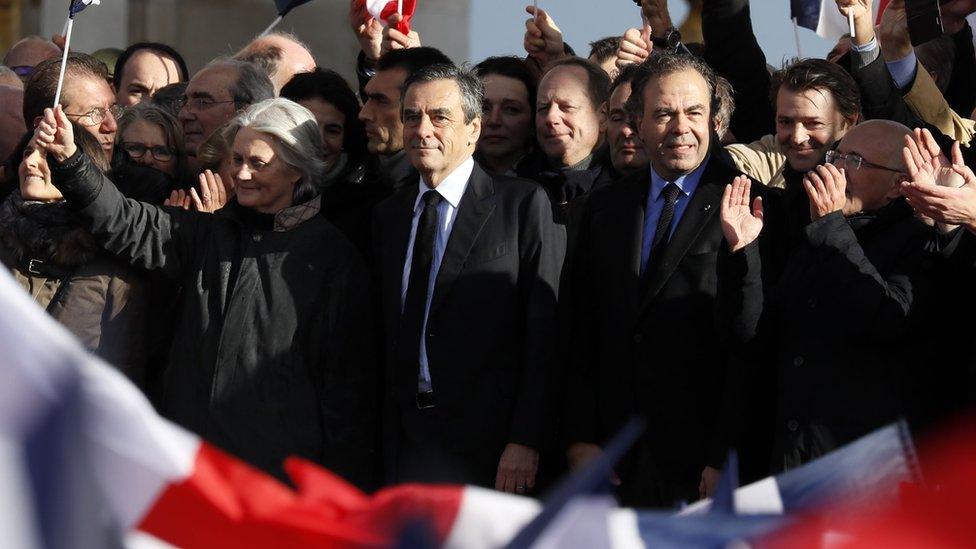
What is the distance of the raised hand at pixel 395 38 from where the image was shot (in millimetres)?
7199

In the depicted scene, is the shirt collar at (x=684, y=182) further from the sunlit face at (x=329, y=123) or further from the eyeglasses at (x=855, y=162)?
the sunlit face at (x=329, y=123)

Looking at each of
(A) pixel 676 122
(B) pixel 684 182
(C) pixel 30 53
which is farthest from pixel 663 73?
A: (C) pixel 30 53

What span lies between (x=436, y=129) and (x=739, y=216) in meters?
1.19

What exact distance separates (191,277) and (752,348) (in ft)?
6.35

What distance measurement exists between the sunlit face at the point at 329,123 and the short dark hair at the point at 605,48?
1.50 metres

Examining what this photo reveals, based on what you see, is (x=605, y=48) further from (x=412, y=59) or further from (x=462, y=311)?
(x=462, y=311)

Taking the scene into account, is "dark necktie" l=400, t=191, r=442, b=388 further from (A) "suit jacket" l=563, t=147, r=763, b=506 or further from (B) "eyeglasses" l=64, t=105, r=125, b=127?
(B) "eyeglasses" l=64, t=105, r=125, b=127

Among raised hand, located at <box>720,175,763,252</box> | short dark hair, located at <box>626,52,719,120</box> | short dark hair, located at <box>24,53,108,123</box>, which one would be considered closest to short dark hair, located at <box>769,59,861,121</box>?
→ short dark hair, located at <box>626,52,719,120</box>

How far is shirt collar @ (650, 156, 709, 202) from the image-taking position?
5430mm

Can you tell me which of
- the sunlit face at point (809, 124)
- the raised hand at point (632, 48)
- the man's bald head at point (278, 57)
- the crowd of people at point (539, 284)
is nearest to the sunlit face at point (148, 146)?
the crowd of people at point (539, 284)

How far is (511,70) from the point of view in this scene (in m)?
6.79

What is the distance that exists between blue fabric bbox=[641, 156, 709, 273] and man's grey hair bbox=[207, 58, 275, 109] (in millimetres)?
2054

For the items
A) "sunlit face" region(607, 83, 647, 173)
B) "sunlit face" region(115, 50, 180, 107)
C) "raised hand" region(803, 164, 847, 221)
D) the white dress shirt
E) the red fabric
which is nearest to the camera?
the red fabric

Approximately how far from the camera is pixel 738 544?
2766mm
